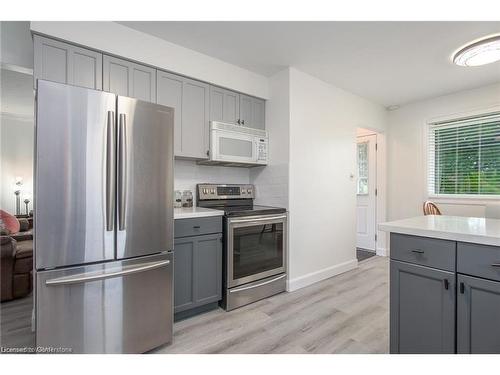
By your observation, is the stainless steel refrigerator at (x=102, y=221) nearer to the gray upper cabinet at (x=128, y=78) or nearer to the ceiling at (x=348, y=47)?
the gray upper cabinet at (x=128, y=78)

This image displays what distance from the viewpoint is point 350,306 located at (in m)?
2.46

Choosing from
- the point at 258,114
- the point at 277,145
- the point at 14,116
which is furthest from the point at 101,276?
the point at 14,116

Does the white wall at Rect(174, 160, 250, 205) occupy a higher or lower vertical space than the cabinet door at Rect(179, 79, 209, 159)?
lower

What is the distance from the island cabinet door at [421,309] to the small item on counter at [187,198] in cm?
203

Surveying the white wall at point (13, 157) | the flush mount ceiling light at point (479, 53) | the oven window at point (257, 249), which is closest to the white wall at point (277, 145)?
the oven window at point (257, 249)

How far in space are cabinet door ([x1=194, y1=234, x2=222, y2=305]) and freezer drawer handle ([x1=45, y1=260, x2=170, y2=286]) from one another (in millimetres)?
490

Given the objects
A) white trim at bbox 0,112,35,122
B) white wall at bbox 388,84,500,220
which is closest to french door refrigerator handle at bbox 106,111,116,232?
white trim at bbox 0,112,35,122

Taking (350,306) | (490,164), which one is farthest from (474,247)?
(490,164)

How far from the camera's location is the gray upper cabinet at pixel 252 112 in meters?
2.93

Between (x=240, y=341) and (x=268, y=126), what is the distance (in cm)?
229

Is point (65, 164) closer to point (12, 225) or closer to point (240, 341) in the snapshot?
point (12, 225)

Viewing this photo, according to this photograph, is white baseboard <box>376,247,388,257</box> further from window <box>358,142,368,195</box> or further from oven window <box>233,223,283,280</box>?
oven window <box>233,223,283,280</box>

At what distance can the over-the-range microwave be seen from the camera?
105 inches

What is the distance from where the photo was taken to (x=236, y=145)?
2.80 metres
